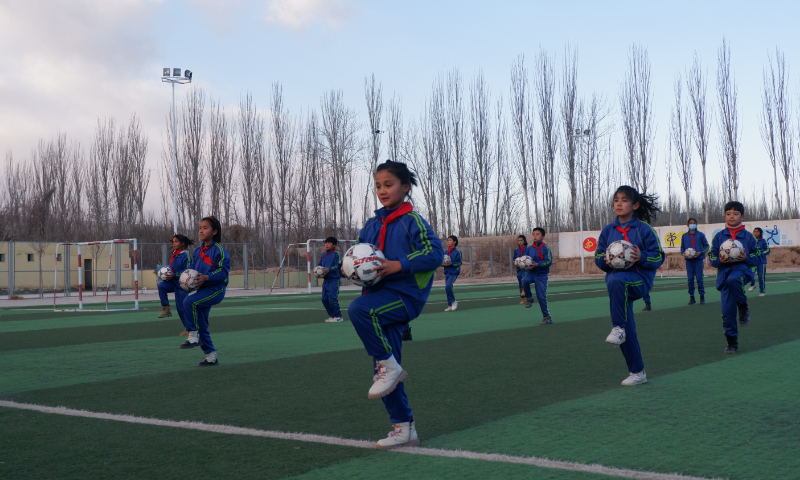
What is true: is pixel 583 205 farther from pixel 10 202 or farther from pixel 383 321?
pixel 383 321

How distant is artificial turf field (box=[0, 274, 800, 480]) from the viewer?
4410 mm

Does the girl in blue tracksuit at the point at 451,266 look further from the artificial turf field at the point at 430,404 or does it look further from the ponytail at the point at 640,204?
the ponytail at the point at 640,204

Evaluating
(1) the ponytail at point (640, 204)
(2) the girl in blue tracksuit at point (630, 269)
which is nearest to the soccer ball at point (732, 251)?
(1) the ponytail at point (640, 204)

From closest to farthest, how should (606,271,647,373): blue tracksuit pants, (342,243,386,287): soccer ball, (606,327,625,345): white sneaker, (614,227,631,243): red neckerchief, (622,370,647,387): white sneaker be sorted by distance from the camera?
(342,243,386,287): soccer ball, (606,327,625,345): white sneaker, (606,271,647,373): blue tracksuit pants, (622,370,647,387): white sneaker, (614,227,631,243): red neckerchief

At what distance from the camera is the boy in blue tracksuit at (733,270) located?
364 inches

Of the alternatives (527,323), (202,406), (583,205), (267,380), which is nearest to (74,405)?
(202,406)

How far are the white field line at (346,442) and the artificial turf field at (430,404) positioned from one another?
84 mm

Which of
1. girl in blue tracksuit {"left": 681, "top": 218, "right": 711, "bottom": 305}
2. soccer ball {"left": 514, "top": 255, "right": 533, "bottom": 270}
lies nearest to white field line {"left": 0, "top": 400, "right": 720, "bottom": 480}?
soccer ball {"left": 514, "top": 255, "right": 533, "bottom": 270}

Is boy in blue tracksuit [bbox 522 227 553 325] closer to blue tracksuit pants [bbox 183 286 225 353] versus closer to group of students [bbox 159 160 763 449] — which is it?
group of students [bbox 159 160 763 449]

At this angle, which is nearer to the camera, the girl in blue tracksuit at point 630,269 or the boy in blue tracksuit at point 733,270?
the girl in blue tracksuit at point 630,269

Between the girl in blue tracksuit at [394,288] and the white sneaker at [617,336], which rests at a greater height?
the girl in blue tracksuit at [394,288]

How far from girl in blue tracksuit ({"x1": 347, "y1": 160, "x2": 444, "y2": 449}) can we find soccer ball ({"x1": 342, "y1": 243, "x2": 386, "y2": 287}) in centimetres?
6

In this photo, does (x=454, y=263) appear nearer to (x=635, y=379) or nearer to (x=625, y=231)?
(x=625, y=231)

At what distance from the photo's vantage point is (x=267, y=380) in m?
7.91
